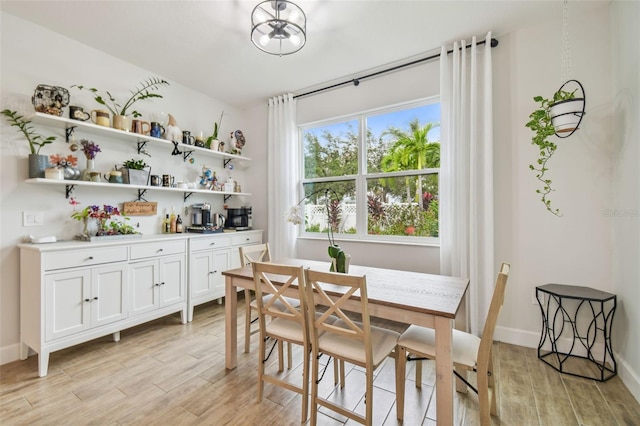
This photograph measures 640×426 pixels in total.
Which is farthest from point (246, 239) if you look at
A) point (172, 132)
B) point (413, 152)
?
point (413, 152)

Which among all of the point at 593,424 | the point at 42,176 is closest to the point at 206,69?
the point at 42,176

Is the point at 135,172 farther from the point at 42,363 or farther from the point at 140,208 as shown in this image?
the point at 42,363

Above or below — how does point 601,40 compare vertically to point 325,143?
above

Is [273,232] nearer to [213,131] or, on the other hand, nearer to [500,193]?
[213,131]

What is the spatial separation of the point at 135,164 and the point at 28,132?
2.68 ft

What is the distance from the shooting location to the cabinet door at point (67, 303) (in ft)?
7.14

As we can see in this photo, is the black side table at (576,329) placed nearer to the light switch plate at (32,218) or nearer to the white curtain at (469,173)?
the white curtain at (469,173)

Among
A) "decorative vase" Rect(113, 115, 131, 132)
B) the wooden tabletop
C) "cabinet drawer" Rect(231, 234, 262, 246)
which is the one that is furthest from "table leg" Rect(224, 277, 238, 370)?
"decorative vase" Rect(113, 115, 131, 132)

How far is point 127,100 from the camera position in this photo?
124 inches

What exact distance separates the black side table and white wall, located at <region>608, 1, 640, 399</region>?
100 mm

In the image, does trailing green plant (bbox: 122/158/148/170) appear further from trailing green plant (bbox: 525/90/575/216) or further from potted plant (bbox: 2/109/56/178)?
trailing green plant (bbox: 525/90/575/216)

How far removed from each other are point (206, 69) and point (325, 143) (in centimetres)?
169

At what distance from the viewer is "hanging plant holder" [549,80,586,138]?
7.04ft

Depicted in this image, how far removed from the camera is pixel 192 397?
6.14ft
